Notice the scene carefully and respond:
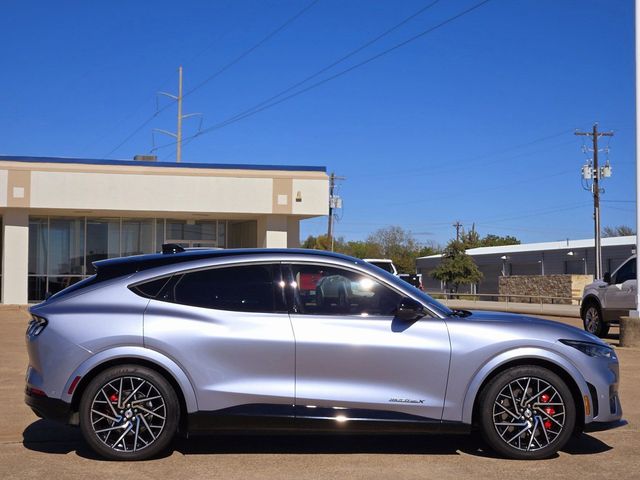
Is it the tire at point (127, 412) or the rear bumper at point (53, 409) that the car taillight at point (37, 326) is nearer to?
the rear bumper at point (53, 409)

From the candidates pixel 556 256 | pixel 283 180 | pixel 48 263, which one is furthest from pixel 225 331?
pixel 556 256

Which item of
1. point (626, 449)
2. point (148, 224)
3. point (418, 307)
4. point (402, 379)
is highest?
point (148, 224)

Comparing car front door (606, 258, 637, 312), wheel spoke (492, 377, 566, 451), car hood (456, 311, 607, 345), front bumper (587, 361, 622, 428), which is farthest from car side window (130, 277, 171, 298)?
car front door (606, 258, 637, 312)

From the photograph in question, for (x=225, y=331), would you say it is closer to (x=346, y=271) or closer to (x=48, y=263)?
(x=346, y=271)

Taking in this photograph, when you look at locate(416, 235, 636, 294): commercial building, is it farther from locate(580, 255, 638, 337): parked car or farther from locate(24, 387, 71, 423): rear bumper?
locate(24, 387, 71, 423): rear bumper

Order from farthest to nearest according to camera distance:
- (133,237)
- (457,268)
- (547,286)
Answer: (457,268)
(547,286)
(133,237)

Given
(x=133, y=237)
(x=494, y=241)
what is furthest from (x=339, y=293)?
(x=494, y=241)

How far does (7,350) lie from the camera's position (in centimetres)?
1451

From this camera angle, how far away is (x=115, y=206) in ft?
89.2

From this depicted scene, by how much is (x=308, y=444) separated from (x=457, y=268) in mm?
53382

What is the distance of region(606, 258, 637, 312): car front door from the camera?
17.1 m

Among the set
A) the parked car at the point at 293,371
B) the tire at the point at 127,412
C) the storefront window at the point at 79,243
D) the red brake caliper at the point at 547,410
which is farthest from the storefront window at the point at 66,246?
the red brake caliper at the point at 547,410

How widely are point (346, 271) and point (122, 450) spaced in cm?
227

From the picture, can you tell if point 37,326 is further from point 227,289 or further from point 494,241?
point 494,241
